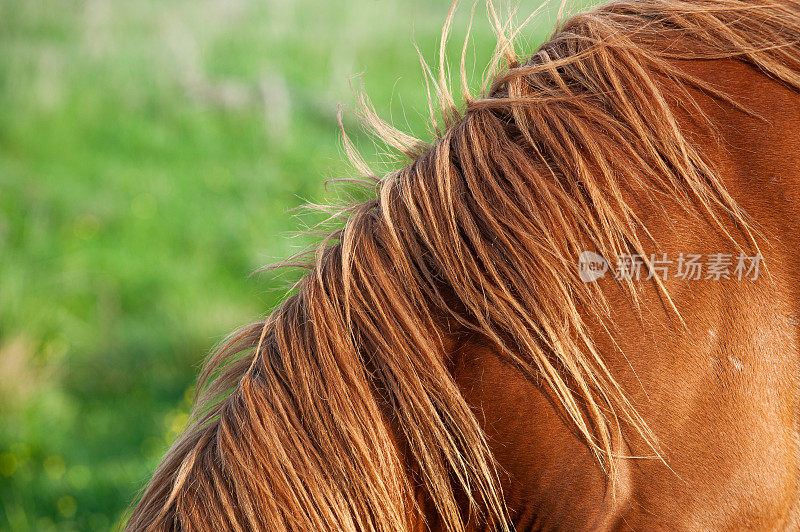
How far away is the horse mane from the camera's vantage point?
3.65 feet

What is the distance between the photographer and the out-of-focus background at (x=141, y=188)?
3914 mm

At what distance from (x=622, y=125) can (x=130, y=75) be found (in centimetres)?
710

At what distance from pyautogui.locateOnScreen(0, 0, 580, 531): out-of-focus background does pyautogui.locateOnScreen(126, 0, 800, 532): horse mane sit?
1256 mm

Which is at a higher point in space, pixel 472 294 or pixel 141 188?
pixel 141 188

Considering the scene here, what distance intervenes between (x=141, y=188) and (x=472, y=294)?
5.46 m

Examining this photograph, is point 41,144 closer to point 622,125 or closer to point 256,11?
point 256,11

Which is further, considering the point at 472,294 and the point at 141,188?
the point at 141,188

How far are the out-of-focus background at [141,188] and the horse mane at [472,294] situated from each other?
4.12ft

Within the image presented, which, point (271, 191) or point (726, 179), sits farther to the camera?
point (271, 191)

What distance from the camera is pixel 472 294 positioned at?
1151mm

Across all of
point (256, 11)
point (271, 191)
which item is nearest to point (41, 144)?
point (271, 191)

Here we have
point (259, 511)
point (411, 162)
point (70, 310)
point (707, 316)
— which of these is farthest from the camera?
point (70, 310)

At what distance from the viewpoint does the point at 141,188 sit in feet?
19.9

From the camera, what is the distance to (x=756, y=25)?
120 centimetres
